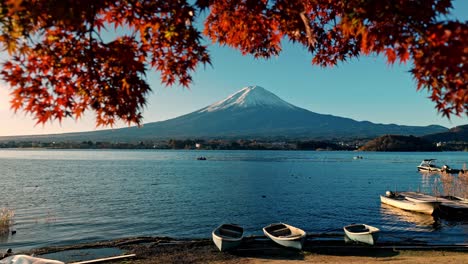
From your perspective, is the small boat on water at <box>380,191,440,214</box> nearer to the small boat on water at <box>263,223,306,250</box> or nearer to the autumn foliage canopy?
the small boat on water at <box>263,223,306,250</box>

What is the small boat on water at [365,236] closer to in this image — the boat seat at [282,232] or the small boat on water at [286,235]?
the small boat on water at [286,235]

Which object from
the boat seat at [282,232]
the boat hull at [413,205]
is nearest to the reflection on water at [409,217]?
the boat hull at [413,205]

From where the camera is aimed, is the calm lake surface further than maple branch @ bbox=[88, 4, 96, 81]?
Yes

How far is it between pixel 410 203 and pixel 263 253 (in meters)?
25.5

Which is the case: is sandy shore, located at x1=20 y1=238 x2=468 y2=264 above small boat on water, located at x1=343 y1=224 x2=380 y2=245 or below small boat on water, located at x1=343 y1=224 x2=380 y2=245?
below

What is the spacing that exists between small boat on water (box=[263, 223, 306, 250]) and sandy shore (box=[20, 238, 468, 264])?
39cm

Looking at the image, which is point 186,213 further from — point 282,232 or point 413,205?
point 413,205

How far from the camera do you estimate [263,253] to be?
Answer: 2250cm

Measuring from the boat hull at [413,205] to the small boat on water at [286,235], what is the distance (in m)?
19.4

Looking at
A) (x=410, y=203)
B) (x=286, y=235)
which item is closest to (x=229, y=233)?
(x=286, y=235)

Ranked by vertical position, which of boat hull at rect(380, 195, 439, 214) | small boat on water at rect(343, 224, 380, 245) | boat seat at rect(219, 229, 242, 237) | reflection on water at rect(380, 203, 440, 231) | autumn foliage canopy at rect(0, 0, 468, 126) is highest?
autumn foliage canopy at rect(0, 0, 468, 126)

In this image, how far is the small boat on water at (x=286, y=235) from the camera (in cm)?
2273

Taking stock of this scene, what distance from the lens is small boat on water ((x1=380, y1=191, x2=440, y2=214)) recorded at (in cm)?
3803

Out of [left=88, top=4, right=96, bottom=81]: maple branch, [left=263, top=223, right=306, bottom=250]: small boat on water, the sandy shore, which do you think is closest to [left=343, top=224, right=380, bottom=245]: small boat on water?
the sandy shore
